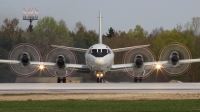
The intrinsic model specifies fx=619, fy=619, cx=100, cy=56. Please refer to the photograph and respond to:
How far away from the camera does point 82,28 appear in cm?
14188

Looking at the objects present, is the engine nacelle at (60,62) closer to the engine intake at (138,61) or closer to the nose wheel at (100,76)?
the nose wheel at (100,76)

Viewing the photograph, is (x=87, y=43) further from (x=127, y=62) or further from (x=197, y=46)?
(x=127, y=62)

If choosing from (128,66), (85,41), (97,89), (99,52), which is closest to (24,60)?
(99,52)

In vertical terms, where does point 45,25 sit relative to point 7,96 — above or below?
above

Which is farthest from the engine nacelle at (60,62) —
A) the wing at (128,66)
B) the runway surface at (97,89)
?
the runway surface at (97,89)

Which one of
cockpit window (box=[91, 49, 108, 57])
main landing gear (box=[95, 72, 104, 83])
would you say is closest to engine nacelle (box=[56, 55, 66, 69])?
cockpit window (box=[91, 49, 108, 57])

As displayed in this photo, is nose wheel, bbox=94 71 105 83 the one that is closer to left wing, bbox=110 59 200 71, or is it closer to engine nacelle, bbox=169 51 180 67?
left wing, bbox=110 59 200 71

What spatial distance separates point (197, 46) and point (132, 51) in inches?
832

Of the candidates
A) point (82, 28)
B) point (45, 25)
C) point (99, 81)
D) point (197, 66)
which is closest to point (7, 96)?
point (99, 81)
